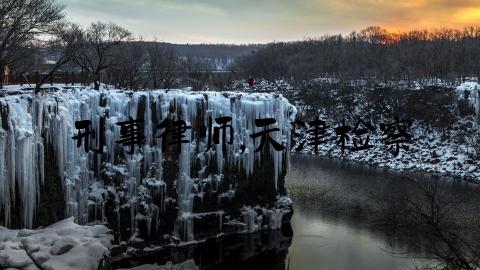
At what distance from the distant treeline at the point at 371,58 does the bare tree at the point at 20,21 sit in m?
46.2

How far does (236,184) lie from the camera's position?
2094cm

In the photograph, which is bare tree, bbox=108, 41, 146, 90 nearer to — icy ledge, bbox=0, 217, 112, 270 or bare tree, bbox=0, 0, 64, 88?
bare tree, bbox=0, 0, 64, 88

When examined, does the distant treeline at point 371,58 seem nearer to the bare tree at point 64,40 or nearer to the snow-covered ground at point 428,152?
the snow-covered ground at point 428,152

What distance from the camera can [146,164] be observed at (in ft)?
61.7

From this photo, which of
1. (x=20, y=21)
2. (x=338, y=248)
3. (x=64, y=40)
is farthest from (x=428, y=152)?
(x=20, y=21)

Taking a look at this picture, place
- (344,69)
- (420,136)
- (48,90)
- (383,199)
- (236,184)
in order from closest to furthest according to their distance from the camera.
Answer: (48,90), (236,184), (383,199), (420,136), (344,69)

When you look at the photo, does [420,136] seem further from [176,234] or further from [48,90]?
[48,90]

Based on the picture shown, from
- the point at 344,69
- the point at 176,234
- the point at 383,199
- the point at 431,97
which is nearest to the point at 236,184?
the point at 176,234

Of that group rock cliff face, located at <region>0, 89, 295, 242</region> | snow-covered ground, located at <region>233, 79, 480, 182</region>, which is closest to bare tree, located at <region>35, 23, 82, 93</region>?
rock cliff face, located at <region>0, 89, 295, 242</region>

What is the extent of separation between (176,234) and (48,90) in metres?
7.14

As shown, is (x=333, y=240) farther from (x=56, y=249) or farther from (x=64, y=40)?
(x=64, y=40)

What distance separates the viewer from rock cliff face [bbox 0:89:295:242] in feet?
50.4

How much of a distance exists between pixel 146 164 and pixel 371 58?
6430 cm

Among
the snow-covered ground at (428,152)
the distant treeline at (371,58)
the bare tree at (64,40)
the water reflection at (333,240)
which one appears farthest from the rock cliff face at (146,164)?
the distant treeline at (371,58)
